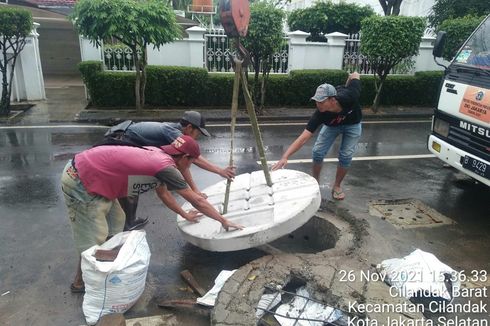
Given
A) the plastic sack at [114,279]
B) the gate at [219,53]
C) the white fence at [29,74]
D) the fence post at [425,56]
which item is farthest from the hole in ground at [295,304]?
the fence post at [425,56]

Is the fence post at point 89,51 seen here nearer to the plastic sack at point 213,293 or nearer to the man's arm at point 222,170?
the man's arm at point 222,170

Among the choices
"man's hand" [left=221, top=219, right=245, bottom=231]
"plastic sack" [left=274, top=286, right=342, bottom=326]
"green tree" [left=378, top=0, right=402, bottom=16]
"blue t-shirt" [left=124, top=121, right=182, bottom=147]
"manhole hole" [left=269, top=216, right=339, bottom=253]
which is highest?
"green tree" [left=378, top=0, right=402, bottom=16]

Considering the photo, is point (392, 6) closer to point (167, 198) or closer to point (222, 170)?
point (222, 170)

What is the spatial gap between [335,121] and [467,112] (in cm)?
149

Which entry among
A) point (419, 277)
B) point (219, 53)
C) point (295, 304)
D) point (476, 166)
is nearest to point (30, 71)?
point (219, 53)

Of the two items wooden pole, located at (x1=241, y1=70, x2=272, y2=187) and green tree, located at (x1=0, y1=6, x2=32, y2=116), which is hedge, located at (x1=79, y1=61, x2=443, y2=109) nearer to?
green tree, located at (x1=0, y1=6, x2=32, y2=116)

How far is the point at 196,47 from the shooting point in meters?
10.9

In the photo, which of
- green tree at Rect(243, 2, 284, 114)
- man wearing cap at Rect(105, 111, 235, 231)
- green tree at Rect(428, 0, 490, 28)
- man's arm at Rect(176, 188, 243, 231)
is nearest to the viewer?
man's arm at Rect(176, 188, 243, 231)

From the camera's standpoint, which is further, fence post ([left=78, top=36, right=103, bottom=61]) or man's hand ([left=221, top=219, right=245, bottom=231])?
fence post ([left=78, top=36, right=103, bottom=61])

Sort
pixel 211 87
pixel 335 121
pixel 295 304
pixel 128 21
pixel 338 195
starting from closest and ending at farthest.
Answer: pixel 295 304
pixel 335 121
pixel 338 195
pixel 128 21
pixel 211 87

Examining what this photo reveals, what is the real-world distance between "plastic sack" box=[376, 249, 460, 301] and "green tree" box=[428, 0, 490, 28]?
10887 millimetres

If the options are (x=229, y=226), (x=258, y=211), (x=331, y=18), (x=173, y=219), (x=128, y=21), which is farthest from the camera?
(x=331, y=18)

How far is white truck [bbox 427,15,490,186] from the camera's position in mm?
4289

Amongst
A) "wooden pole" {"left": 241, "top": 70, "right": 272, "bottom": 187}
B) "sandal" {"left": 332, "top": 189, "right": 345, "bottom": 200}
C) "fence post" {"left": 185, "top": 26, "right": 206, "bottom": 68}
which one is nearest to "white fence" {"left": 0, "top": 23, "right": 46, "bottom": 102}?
"fence post" {"left": 185, "top": 26, "right": 206, "bottom": 68}
